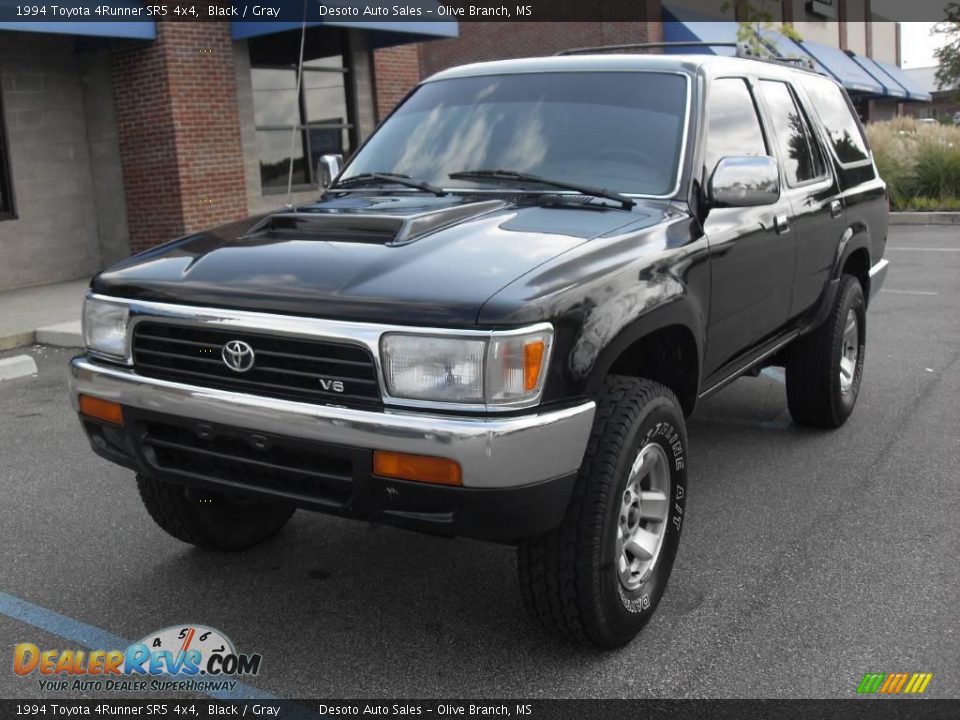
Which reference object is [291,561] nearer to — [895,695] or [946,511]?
[895,695]

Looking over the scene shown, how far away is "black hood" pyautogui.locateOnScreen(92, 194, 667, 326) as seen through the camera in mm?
2917

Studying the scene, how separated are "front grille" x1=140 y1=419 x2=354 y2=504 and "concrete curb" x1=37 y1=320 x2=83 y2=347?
615 cm

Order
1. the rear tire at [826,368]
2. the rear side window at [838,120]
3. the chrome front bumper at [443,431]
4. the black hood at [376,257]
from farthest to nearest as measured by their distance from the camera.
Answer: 1. the rear side window at [838,120]
2. the rear tire at [826,368]
3. the black hood at [376,257]
4. the chrome front bumper at [443,431]

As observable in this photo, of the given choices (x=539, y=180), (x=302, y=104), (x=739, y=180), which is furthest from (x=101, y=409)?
(x=302, y=104)

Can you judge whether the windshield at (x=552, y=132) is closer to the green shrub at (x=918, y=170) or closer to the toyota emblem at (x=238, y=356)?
the toyota emblem at (x=238, y=356)

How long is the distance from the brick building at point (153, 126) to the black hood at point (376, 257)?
8.87 meters

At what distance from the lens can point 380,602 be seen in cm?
378

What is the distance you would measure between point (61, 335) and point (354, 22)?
6227mm

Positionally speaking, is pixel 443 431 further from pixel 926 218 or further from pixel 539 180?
pixel 926 218

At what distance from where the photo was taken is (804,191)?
507cm

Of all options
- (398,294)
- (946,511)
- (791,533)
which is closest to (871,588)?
(791,533)

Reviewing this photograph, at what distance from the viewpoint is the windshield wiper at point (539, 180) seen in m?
3.85

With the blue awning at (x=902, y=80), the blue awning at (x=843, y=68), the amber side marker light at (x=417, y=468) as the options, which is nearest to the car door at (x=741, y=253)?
the amber side marker light at (x=417, y=468)

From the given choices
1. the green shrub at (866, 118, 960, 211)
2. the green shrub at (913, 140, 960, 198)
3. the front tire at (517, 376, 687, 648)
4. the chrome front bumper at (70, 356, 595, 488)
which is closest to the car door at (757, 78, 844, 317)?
the front tire at (517, 376, 687, 648)
